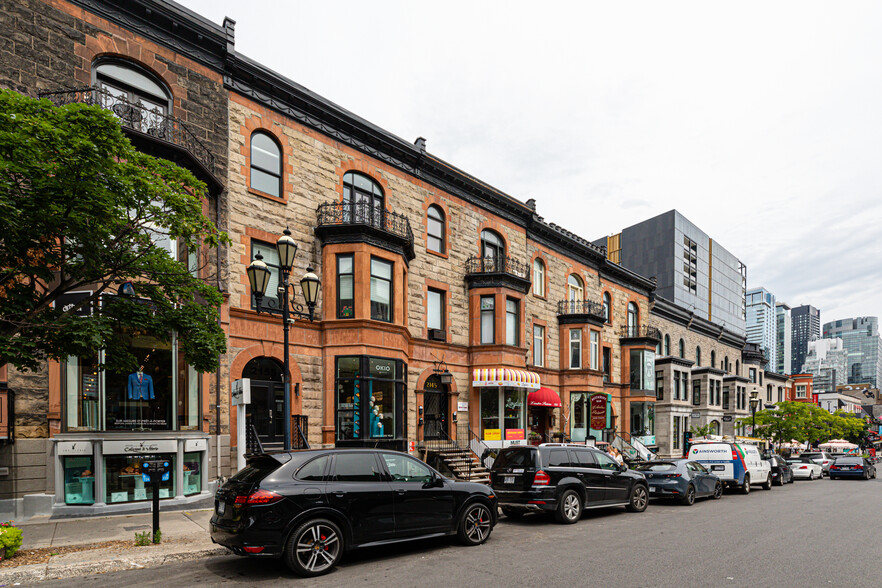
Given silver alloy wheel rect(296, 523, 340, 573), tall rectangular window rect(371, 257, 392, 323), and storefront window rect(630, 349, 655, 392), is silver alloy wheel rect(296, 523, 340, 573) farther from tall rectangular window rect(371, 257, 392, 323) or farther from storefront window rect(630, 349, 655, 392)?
storefront window rect(630, 349, 655, 392)

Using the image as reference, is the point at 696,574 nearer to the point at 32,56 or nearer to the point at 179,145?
the point at 179,145

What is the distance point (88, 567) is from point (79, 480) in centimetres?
495

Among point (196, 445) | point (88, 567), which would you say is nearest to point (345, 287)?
point (196, 445)

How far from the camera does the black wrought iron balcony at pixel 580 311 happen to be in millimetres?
29312

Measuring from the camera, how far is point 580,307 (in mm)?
30797

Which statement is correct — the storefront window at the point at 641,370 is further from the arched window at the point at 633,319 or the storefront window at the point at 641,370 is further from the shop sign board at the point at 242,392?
the shop sign board at the point at 242,392

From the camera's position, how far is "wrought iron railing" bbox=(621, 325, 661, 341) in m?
34.9

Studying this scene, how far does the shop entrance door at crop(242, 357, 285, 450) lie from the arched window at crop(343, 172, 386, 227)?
18.0 ft

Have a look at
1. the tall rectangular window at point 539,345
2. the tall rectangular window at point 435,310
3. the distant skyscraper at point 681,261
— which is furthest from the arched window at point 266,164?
the distant skyscraper at point 681,261

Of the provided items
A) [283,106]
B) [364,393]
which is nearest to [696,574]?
[364,393]

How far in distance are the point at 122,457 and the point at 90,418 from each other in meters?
1.11

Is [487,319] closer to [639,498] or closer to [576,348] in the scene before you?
[576,348]

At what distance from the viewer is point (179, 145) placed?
45.9 feet

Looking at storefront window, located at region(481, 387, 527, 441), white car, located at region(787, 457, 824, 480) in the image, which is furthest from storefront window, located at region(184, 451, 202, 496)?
white car, located at region(787, 457, 824, 480)
